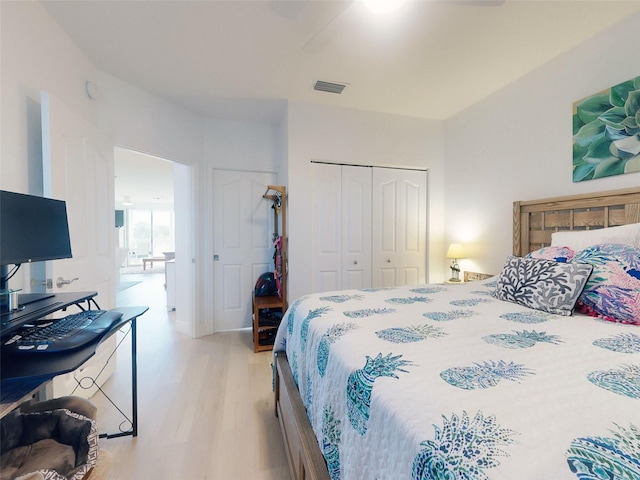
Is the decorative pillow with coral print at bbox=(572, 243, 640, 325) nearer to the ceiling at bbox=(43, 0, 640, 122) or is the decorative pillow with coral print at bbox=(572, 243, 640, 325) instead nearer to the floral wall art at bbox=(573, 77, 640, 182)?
the floral wall art at bbox=(573, 77, 640, 182)

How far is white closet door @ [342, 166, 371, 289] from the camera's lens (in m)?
3.26

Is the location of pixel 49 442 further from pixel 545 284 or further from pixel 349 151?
pixel 349 151

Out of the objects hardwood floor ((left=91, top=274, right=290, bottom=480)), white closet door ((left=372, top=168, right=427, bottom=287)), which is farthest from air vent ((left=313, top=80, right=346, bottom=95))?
hardwood floor ((left=91, top=274, right=290, bottom=480))

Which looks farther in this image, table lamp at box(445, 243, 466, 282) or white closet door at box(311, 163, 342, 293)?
white closet door at box(311, 163, 342, 293)

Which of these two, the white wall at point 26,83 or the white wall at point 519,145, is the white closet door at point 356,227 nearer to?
the white wall at point 519,145

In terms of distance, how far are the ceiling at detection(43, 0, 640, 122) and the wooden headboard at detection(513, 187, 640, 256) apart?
120 centimetres

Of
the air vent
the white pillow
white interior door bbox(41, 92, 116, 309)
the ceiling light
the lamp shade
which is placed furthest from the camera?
the lamp shade

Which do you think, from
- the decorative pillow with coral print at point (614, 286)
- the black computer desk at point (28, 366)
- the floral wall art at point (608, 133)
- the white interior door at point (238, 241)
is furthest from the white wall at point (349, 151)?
the decorative pillow with coral print at point (614, 286)

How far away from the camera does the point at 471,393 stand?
69 cm

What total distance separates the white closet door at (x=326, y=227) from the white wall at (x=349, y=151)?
96 millimetres

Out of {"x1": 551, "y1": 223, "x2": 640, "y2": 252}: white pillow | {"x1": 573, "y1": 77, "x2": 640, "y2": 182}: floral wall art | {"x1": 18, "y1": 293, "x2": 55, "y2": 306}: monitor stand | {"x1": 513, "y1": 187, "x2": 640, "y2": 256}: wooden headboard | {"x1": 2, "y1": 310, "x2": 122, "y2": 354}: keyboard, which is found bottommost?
{"x1": 2, "y1": 310, "x2": 122, "y2": 354}: keyboard

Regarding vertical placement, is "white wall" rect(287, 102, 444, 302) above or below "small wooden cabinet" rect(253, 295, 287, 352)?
above

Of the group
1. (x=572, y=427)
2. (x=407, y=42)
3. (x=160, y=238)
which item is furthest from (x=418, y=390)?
(x=160, y=238)

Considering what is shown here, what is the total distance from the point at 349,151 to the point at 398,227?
1.12m
